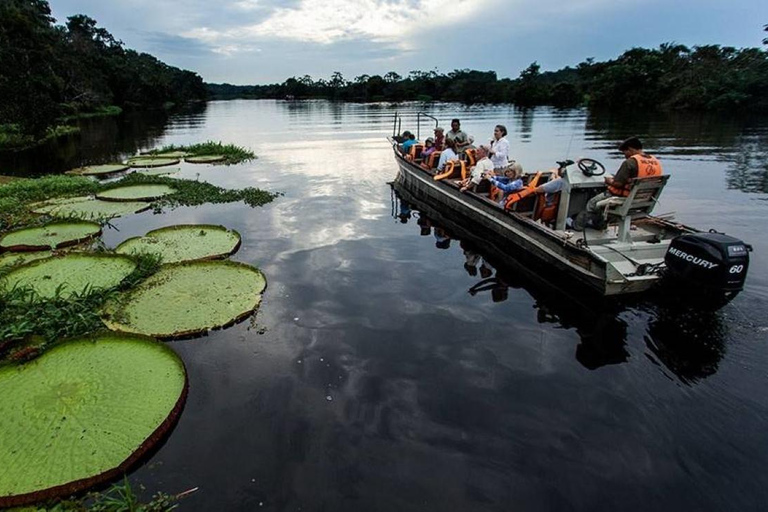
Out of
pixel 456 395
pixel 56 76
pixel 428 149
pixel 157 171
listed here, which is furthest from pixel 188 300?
pixel 56 76

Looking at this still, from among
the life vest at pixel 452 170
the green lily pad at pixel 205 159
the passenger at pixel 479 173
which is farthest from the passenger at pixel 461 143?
the green lily pad at pixel 205 159

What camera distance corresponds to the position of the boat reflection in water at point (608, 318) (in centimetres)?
509

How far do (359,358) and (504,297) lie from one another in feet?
9.35

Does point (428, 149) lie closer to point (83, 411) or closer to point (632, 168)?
point (632, 168)

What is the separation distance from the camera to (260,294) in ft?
21.6

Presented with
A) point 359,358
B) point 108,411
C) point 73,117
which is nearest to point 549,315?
point 359,358

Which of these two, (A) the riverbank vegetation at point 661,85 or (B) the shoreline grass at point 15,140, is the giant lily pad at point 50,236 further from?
(A) the riverbank vegetation at point 661,85

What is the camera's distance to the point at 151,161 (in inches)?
719

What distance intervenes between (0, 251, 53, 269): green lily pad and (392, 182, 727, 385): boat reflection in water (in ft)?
25.0

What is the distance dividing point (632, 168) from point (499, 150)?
4.42m

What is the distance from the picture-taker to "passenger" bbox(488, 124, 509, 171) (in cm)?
1048

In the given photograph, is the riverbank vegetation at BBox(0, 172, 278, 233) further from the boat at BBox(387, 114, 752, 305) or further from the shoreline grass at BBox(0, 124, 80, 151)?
the shoreline grass at BBox(0, 124, 80, 151)

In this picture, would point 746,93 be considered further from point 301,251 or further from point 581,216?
point 301,251

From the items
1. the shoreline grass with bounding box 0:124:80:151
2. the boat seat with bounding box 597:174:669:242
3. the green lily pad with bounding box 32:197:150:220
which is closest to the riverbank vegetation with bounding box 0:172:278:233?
the green lily pad with bounding box 32:197:150:220
